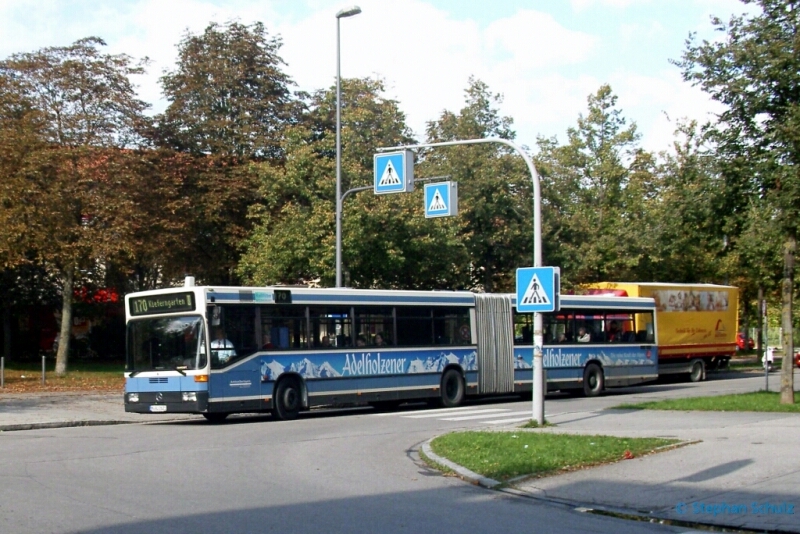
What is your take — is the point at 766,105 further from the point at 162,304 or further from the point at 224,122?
the point at 224,122

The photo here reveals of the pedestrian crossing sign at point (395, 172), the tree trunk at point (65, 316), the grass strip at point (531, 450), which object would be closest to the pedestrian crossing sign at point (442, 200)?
the pedestrian crossing sign at point (395, 172)

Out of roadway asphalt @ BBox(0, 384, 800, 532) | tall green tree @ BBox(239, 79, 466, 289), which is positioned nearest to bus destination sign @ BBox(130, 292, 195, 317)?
roadway asphalt @ BBox(0, 384, 800, 532)

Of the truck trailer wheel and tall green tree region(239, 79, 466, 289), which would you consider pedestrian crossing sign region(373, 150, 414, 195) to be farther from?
the truck trailer wheel

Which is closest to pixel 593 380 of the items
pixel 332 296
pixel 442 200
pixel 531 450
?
pixel 442 200

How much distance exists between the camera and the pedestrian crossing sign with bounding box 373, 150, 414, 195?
22.2 meters

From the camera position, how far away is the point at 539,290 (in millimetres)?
16719

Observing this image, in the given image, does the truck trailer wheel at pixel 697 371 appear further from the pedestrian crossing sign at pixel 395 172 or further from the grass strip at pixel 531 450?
the grass strip at pixel 531 450

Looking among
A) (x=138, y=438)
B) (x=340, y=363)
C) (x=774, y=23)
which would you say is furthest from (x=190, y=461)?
(x=774, y=23)

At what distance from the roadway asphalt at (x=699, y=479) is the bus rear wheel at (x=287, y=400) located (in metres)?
6.13

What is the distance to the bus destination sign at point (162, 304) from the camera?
1948 cm

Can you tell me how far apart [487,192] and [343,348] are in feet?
55.5

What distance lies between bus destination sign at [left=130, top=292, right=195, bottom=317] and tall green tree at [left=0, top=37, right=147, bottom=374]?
11274mm

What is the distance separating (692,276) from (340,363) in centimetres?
3067

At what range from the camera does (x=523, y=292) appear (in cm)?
1695
